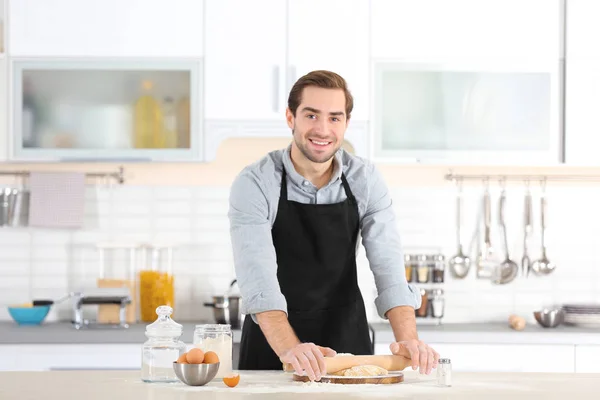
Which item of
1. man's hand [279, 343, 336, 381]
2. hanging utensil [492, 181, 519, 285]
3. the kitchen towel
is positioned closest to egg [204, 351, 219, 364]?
man's hand [279, 343, 336, 381]

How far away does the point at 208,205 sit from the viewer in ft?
14.7

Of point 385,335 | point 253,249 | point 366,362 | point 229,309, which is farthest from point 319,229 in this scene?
point 229,309

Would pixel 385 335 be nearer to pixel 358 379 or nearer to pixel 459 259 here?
pixel 459 259

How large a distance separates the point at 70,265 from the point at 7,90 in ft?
2.83

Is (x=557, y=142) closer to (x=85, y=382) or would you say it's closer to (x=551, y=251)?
(x=551, y=251)

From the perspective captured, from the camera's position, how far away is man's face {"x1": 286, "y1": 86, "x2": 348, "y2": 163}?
2611mm

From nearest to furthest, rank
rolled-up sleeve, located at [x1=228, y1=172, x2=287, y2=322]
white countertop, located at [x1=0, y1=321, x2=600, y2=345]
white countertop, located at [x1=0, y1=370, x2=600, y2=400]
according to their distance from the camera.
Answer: white countertop, located at [x1=0, y1=370, x2=600, y2=400] < rolled-up sleeve, located at [x1=228, y1=172, x2=287, y2=322] < white countertop, located at [x1=0, y1=321, x2=600, y2=345]

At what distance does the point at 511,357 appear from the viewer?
394cm

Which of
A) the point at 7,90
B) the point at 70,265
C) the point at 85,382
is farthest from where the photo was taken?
the point at 70,265

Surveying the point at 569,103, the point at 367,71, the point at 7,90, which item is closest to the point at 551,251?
the point at 569,103

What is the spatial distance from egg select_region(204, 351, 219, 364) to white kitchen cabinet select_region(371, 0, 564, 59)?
7.31 ft

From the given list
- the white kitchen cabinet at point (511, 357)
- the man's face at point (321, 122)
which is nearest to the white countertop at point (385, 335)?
the white kitchen cabinet at point (511, 357)

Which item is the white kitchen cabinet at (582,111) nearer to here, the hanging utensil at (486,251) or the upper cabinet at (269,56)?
the hanging utensil at (486,251)

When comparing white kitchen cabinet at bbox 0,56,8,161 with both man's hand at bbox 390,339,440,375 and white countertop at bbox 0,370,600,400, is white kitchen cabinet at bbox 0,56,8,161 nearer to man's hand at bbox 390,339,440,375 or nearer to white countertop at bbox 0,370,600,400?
white countertop at bbox 0,370,600,400
